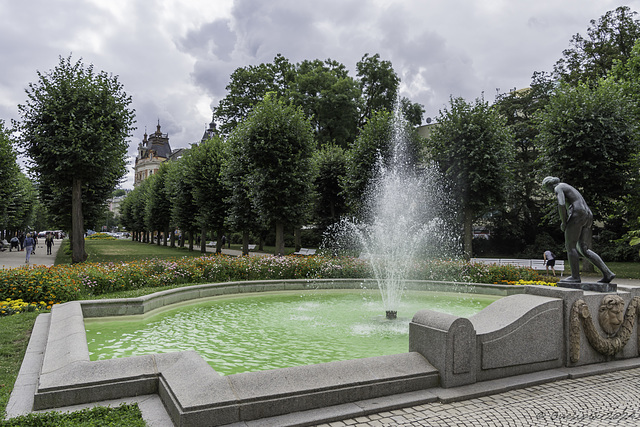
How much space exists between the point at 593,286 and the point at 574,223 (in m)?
1.02

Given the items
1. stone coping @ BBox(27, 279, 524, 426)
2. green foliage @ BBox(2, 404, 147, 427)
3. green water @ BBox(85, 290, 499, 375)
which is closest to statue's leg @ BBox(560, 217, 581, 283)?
green water @ BBox(85, 290, 499, 375)

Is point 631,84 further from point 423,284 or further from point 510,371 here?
point 510,371

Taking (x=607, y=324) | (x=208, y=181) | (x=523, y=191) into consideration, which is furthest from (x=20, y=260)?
(x=523, y=191)

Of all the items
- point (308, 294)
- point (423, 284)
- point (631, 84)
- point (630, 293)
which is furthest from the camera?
point (631, 84)

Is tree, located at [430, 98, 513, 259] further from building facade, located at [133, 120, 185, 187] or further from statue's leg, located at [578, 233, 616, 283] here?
building facade, located at [133, 120, 185, 187]

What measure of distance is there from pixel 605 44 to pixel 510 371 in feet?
106

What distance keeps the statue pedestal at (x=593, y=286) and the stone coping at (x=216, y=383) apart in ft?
9.83

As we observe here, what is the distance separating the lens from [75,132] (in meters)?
20.1

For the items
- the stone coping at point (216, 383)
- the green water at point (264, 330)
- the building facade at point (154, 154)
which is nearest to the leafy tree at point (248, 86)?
the green water at point (264, 330)

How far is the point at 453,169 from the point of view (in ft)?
73.7

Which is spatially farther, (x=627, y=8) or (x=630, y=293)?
(x=627, y=8)

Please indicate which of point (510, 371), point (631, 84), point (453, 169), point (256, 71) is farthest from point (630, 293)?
point (256, 71)

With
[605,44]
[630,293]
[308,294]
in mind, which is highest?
[605,44]

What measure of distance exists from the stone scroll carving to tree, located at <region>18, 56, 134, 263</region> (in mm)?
20570
